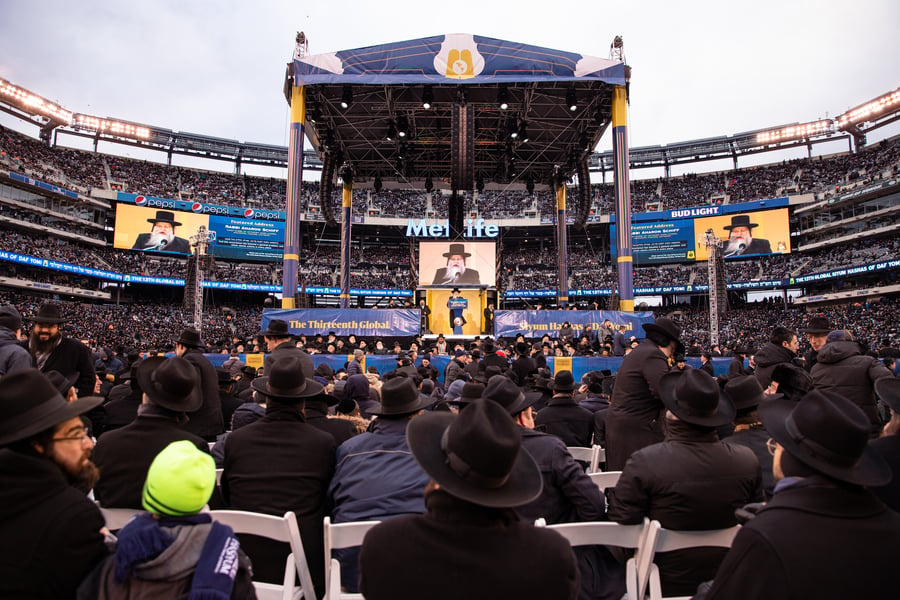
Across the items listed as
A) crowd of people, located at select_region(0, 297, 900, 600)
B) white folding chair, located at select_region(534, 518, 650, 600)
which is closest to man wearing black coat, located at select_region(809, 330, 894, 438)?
crowd of people, located at select_region(0, 297, 900, 600)

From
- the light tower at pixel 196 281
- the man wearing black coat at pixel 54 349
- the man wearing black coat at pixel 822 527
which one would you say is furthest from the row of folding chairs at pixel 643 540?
the light tower at pixel 196 281

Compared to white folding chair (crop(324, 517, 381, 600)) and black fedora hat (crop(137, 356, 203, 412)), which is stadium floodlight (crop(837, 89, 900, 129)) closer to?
white folding chair (crop(324, 517, 381, 600))

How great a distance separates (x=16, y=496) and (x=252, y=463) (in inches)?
56.1

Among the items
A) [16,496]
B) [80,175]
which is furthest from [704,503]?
[80,175]

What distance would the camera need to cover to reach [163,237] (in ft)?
141

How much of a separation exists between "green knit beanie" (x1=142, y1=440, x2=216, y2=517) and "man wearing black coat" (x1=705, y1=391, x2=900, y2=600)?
173cm

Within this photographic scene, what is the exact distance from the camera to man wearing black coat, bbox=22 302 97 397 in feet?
17.8

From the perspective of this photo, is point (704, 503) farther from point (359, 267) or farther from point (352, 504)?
point (359, 267)

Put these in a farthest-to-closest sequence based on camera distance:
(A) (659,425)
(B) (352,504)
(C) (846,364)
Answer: (C) (846,364)
(A) (659,425)
(B) (352,504)

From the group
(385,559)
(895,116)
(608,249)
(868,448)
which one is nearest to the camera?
(385,559)

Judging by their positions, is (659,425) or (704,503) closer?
(704,503)

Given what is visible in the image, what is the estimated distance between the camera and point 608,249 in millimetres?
47906

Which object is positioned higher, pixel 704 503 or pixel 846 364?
pixel 846 364

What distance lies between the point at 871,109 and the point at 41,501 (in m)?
55.9
